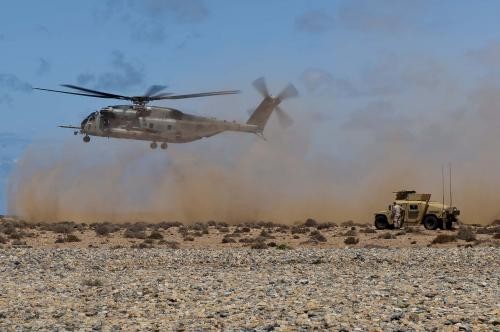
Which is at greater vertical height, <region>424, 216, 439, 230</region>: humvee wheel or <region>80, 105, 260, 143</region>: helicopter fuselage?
<region>80, 105, 260, 143</region>: helicopter fuselage

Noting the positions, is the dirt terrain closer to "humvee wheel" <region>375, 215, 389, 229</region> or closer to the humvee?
the humvee

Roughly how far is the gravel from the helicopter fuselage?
2389 centimetres

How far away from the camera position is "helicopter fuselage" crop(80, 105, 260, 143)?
5759 centimetres

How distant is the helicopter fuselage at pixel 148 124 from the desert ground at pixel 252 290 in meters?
19.6

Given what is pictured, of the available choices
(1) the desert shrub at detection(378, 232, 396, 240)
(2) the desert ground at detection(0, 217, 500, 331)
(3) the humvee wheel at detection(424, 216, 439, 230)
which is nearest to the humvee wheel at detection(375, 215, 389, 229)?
(3) the humvee wheel at detection(424, 216, 439, 230)

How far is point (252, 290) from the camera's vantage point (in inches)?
842

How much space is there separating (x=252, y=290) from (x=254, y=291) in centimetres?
24

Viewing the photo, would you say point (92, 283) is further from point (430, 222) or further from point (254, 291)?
point (430, 222)

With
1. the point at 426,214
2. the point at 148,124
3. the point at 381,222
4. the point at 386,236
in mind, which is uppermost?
the point at 148,124

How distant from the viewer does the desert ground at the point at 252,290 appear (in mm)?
15938

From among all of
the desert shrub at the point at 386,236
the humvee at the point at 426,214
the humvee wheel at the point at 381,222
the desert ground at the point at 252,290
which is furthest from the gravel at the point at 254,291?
the humvee wheel at the point at 381,222

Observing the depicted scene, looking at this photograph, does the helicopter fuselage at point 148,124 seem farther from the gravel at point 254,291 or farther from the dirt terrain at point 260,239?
the gravel at point 254,291

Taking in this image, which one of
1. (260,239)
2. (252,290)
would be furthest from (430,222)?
(252,290)

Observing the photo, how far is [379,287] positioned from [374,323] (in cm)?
644
